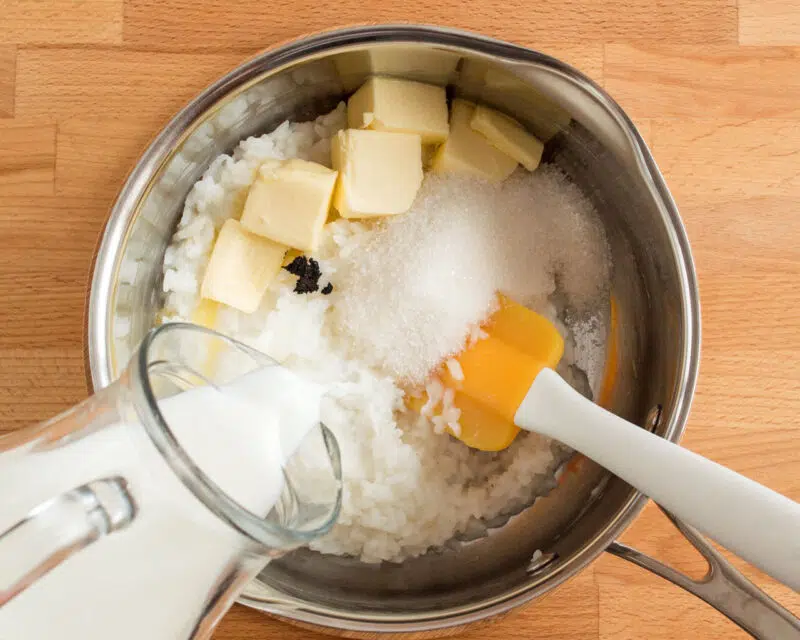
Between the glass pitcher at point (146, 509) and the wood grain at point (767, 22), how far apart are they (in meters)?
0.68

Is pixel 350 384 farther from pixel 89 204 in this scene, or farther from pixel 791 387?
pixel 791 387

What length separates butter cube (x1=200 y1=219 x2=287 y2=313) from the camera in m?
0.78

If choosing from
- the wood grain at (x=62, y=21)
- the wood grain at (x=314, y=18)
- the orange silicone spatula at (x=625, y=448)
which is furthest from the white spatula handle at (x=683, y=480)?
the wood grain at (x=62, y=21)

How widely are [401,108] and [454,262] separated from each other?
173mm

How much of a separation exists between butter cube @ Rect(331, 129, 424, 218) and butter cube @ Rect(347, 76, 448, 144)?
0.01 m

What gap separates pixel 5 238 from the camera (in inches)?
32.1

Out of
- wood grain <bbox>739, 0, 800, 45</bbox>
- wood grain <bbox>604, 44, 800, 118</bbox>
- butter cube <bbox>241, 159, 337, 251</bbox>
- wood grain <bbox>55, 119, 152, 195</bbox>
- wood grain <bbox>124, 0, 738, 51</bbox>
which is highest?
wood grain <bbox>739, 0, 800, 45</bbox>

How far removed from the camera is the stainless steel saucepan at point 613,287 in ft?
2.26

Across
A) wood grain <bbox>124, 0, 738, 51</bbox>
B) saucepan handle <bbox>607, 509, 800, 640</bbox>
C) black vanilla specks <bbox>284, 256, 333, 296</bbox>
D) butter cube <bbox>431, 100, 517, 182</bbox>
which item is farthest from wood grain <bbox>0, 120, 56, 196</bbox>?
saucepan handle <bbox>607, 509, 800, 640</bbox>

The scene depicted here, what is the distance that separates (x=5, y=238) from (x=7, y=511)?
1.31ft

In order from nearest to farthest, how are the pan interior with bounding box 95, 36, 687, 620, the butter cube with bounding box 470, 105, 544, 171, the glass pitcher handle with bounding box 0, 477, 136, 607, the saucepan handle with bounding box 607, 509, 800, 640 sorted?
the glass pitcher handle with bounding box 0, 477, 136, 607
the saucepan handle with bounding box 607, 509, 800, 640
the pan interior with bounding box 95, 36, 687, 620
the butter cube with bounding box 470, 105, 544, 171

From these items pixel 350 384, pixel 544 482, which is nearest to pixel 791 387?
pixel 544 482

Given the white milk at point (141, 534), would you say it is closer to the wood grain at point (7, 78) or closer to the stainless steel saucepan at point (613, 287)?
the stainless steel saucepan at point (613, 287)

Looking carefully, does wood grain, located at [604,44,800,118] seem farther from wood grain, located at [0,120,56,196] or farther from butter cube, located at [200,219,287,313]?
wood grain, located at [0,120,56,196]
